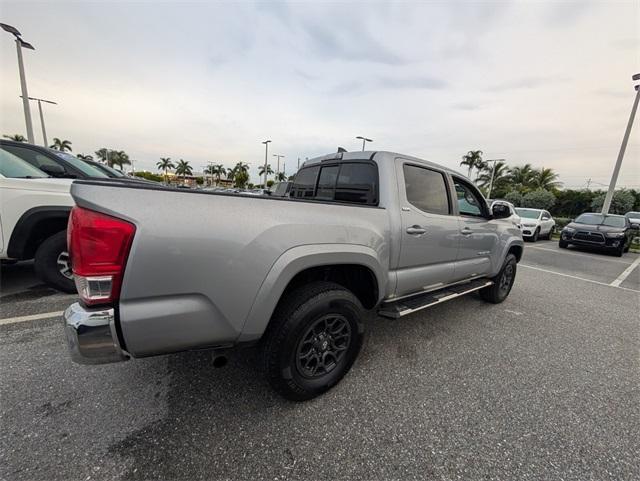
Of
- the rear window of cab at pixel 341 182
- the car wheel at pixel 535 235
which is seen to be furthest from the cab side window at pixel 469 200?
the car wheel at pixel 535 235

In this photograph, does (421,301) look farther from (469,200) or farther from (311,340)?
(469,200)

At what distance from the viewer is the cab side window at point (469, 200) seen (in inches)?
140

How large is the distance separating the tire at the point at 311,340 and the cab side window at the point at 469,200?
7.36ft

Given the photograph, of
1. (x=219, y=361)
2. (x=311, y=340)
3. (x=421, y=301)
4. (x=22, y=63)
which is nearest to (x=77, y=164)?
(x=219, y=361)

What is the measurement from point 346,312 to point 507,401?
4.88 ft

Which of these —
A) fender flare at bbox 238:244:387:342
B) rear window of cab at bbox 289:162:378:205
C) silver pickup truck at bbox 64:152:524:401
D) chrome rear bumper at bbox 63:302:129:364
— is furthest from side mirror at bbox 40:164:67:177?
fender flare at bbox 238:244:387:342

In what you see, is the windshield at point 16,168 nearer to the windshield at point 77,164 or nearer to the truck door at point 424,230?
the windshield at point 77,164

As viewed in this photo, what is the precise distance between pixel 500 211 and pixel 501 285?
1297 millimetres

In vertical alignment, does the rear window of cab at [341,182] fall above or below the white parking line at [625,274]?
above

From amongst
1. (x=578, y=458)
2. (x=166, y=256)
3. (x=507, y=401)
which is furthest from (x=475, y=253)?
(x=166, y=256)

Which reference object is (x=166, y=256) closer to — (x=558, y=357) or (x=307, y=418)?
(x=307, y=418)

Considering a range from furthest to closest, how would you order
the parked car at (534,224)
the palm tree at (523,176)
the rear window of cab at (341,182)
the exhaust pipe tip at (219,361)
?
the palm tree at (523,176), the parked car at (534,224), the rear window of cab at (341,182), the exhaust pipe tip at (219,361)

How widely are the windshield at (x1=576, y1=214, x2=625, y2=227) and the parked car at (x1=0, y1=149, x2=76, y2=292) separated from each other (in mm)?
15918

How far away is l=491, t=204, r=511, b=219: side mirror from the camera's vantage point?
3.76 meters
